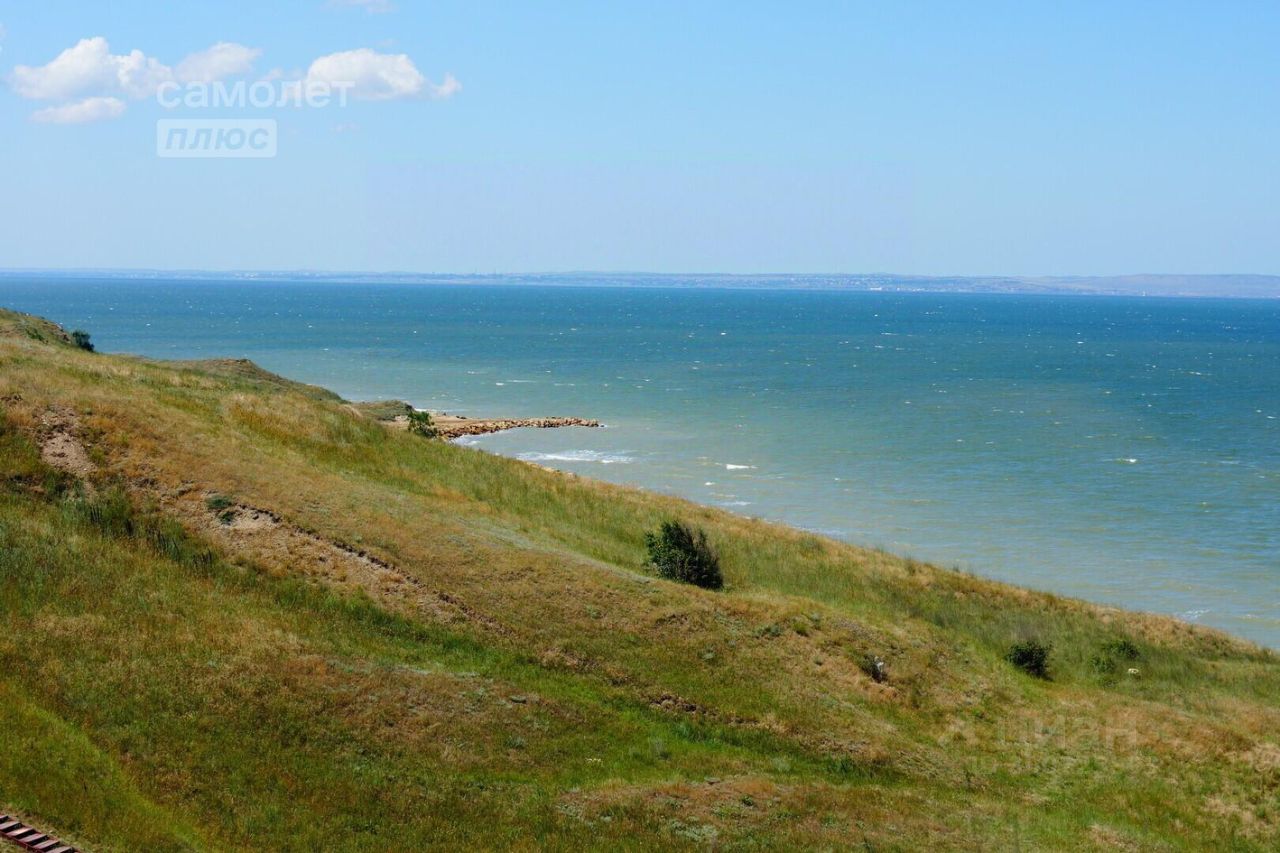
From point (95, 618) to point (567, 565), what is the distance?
12.7 m

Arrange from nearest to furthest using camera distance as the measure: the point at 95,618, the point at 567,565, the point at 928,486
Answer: the point at 95,618 → the point at 567,565 → the point at 928,486

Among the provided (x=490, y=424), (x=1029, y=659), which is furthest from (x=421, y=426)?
(x=1029, y=659)

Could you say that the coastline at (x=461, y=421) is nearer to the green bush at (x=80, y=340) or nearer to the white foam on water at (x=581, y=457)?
the white foam on water at (x=581, y=457)

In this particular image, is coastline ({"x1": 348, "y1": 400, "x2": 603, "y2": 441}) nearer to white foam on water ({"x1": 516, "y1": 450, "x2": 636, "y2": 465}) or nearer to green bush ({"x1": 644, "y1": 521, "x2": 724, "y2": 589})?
white foam on water ({"x1": 516, "y1": 450, "x2": 636, "y2": 465})

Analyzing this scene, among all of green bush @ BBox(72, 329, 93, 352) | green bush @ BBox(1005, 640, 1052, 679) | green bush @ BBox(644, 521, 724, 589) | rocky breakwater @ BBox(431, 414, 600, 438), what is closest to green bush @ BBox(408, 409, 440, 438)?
rocky breakwater @ BBox(431, 414, 600, 438)

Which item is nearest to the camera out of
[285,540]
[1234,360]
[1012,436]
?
[285,540]

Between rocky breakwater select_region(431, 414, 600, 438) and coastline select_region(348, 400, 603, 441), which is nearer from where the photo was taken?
coastline select_region(348, 400, 603, 441)

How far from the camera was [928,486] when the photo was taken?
7494 centimetres

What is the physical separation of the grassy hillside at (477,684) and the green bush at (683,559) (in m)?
1.01

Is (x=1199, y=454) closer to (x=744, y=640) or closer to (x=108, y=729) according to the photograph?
(x=744, y=640)

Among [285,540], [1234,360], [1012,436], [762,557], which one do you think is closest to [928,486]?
[1012,436]

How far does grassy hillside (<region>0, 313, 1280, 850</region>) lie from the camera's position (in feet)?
68.3

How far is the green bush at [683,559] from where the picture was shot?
36.4m

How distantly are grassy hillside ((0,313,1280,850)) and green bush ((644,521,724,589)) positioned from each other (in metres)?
1.01
